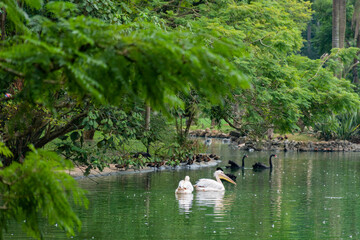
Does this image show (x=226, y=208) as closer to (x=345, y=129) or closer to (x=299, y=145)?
(x=299, y=145)

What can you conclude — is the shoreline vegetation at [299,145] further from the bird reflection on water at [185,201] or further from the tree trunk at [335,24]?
the bird reflection on water at [185,201]

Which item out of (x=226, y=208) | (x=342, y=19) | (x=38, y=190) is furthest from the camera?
(x=342, y=19)

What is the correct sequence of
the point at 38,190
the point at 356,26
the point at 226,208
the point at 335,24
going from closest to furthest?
the point at 38,190 < the point at 226,208 < the point at 335,24 < the point at 356,26

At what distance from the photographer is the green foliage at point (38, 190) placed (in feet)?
15.6

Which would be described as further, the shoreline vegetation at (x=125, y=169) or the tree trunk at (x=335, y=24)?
the tree trunk at (x=335, y=24)

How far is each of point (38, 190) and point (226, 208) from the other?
35.6ft

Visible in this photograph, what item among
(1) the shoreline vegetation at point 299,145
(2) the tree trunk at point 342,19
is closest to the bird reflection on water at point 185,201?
(1) the shoreline vegetation at point 299,145

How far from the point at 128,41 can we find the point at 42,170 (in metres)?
1.26

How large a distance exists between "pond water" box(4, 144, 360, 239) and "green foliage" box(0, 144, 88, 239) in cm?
609

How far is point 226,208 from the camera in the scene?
15.2m

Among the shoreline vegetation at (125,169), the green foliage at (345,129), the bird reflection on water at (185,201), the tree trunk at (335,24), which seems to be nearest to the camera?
the bird reflection on water at (185,201)

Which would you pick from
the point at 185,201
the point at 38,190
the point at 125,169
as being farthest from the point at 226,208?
the point at 38,190

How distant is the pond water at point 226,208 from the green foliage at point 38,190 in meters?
6.09

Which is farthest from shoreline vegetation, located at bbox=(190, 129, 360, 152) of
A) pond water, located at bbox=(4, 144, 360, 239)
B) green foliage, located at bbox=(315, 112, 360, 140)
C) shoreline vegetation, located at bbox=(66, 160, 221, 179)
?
pond water, located at bbox=(4, 144, 360, 239)
